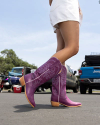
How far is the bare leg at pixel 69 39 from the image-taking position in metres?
2.77

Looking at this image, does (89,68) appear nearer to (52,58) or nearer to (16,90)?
(16,90)

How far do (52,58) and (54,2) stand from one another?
756mm

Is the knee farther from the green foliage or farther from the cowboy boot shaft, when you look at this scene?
the green foliage

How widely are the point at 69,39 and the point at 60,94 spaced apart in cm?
78

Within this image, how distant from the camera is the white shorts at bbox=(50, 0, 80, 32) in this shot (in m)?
2.77

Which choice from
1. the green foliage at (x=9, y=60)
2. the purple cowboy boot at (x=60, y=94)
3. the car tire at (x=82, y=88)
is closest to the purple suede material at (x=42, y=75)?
the purple cowboy boot at (x=60, y=94)

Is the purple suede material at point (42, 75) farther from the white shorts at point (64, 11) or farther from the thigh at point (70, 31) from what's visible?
the white shorts at point (64, 11)

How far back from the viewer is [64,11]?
109 inches

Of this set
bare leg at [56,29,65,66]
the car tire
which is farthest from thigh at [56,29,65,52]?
the car tire

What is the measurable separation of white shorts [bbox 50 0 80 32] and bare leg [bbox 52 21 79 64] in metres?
0.06

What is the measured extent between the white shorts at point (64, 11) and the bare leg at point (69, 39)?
6cm

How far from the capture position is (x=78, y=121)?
186 cm

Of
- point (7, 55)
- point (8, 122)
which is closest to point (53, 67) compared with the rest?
point (8, 122)

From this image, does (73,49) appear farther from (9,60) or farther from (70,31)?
(9,60)
